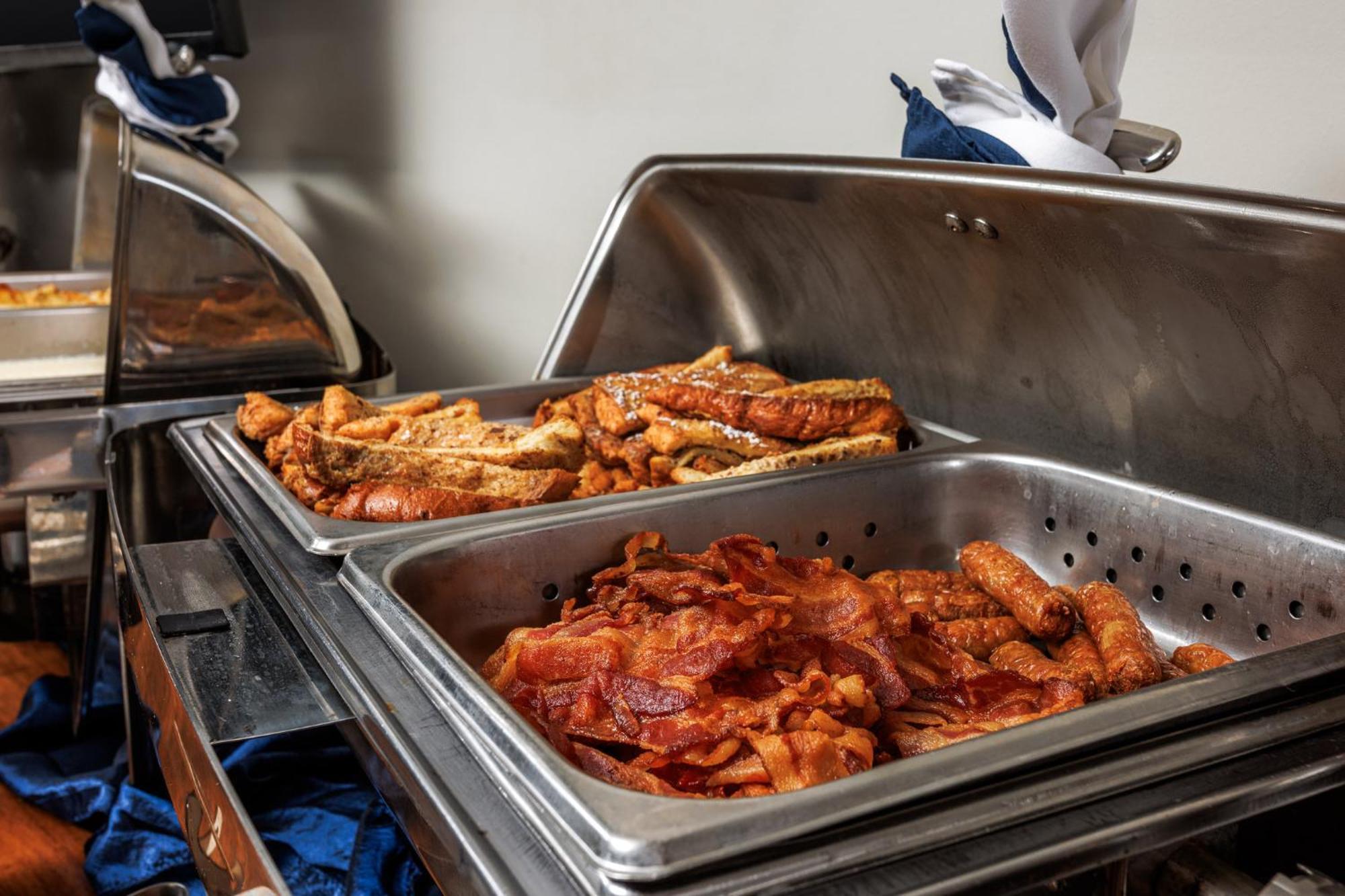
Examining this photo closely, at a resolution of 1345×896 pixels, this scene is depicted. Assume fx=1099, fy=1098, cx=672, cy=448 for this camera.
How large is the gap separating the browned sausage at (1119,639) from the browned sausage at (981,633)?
0.08 m

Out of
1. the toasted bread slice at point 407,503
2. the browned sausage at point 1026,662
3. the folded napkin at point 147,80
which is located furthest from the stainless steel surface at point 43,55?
the browned sausage at point 1026,662

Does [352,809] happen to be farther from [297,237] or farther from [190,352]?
[297,237]

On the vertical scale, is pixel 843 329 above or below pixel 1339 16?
below

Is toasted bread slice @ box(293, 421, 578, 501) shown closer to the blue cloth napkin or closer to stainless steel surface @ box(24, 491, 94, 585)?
the blue cloth napkin

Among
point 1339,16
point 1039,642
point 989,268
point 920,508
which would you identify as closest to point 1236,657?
point 1039,642

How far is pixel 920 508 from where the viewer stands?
1.58m

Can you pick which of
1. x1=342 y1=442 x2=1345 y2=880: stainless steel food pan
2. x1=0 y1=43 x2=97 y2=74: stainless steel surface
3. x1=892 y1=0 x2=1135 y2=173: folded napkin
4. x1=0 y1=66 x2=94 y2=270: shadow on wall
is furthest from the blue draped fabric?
x1=0 y1=66 x2=94 y2=270: shadow on wall

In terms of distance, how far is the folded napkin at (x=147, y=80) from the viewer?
2752mm

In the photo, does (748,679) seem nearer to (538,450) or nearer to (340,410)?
(538,450)

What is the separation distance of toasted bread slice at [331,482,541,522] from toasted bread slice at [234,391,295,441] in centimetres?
35

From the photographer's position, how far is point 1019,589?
1.32 m

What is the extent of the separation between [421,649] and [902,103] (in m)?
1.45

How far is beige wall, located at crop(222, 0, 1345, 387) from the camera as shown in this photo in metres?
1.53

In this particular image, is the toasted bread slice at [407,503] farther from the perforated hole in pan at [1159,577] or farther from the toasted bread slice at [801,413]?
the perforated hole in pan at [1159,577]
